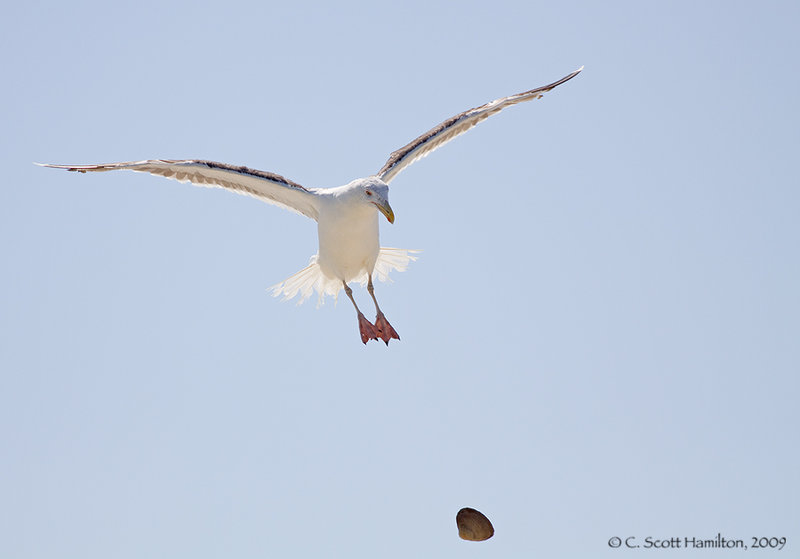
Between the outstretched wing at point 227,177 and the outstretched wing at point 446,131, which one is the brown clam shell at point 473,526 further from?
the outstretched wing at point 446,131

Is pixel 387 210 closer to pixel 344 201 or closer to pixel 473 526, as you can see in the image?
pixel 344 201

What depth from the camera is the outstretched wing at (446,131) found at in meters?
15.2

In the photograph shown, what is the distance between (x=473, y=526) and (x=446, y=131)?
273 inches

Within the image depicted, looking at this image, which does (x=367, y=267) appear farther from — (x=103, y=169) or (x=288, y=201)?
(x=103, y=169)

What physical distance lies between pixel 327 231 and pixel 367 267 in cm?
87

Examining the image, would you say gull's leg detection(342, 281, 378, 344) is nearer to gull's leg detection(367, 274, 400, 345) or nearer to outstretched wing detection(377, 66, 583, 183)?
gull's leg detection(367, 274, 400, 345)

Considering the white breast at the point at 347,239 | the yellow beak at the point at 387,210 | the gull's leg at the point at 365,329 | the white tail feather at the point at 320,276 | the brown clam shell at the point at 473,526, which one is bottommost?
the brown clam shell at the point at 473,526

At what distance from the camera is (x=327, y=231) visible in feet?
47.0

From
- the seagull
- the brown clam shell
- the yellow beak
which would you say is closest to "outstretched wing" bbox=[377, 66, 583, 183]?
the seagull

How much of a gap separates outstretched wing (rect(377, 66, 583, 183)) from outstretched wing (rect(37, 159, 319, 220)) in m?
1.10

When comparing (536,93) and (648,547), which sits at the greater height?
(536,93)

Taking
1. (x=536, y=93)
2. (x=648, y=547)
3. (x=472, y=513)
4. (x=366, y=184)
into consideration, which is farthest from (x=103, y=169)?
(x=648, y=547)

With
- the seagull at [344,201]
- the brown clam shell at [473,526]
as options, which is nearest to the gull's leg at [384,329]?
the seagull at [344,201]

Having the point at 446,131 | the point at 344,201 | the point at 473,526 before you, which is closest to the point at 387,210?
the point at 344,201
